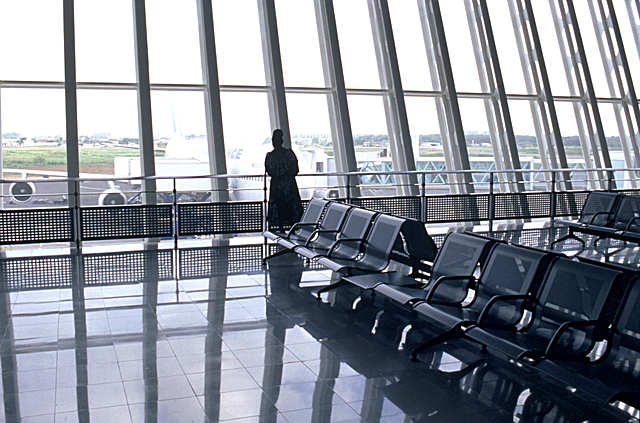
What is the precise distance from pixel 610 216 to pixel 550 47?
25.6 feet

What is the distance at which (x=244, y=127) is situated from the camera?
12.7 m

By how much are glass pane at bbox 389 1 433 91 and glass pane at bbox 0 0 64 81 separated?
657 centimetres

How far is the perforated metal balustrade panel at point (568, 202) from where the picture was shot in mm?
13742

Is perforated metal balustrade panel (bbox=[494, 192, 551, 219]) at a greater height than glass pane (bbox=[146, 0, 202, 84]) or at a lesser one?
lesser

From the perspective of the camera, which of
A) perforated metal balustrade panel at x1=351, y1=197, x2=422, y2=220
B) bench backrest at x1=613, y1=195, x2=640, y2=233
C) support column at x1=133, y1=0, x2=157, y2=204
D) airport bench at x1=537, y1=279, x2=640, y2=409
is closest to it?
airport bench at x1=537, y1=279, x2=640, y2=409

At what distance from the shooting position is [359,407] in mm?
4250

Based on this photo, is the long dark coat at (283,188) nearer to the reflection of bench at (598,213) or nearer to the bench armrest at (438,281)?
the reflection of bench at (598,213)

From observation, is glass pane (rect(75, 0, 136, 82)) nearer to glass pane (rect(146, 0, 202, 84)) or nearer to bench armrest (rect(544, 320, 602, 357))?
glass pane (rect(146, 0, 202, 84))

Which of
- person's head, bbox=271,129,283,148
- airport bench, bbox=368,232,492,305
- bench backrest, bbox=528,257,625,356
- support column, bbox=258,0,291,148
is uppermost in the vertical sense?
support column, bbox=258,0,291,148

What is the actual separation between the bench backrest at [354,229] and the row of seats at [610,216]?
12.3 feet

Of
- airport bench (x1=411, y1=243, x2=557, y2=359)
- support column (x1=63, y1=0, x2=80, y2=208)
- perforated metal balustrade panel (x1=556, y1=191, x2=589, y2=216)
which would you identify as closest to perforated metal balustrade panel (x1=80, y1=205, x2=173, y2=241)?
support column (x1=63, y1=0, x2=80, y2=208)

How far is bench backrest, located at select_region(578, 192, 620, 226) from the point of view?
9.93 meters

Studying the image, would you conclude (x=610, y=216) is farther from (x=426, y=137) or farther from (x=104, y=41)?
(x=104, y=41)

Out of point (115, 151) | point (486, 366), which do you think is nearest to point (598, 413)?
point (486, 366)
